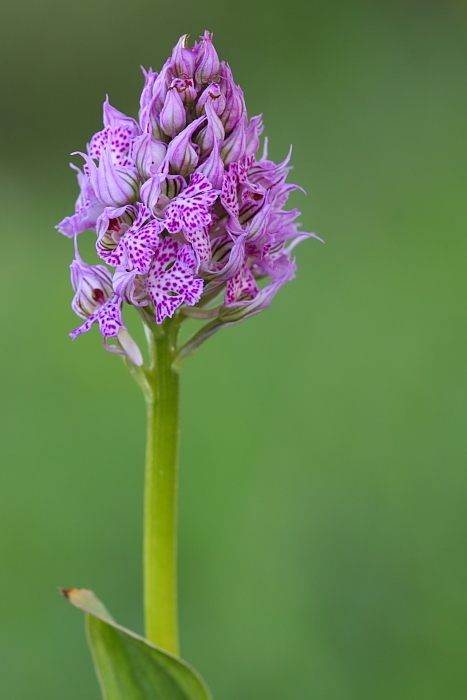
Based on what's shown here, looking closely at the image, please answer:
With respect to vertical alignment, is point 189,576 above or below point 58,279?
below

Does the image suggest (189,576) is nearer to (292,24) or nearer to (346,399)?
(346,399)

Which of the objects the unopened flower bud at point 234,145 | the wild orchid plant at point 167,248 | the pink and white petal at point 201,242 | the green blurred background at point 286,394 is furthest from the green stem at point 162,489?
the green blurred background at point 286,394

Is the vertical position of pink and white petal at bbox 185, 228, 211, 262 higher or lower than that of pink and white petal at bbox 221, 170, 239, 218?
lower

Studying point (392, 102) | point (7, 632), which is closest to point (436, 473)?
point (7, 632)

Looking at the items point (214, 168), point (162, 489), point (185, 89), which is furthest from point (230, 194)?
point (162, 489)

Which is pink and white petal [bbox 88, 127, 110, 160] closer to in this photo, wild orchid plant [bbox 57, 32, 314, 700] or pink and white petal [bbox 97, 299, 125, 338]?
wild orchid plant [bbox 57, 32, 314, 700]

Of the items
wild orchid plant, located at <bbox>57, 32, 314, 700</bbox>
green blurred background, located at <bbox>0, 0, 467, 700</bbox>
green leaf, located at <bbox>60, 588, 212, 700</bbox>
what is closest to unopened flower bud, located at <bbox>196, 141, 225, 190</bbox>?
wild orchid plant, located at <bbox>57, 32, 314, 700</bbox>
